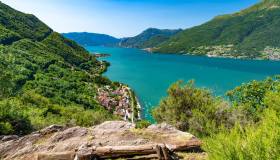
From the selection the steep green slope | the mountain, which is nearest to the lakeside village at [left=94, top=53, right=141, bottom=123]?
the mountain

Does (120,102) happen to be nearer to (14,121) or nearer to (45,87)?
(45,87)

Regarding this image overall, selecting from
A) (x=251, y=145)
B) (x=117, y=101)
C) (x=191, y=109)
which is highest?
(x=251, y=145)

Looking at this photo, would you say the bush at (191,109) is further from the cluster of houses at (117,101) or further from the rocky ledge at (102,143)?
the cluster of houses at (117,101)

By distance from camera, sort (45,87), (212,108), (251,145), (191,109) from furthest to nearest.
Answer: (45,87) < (191,109) < (212,108) < (251,145)

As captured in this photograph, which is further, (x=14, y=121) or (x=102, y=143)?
(x=14, y=121)

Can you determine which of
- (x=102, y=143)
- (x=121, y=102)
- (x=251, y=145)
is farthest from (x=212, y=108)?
(x=121, y=102)

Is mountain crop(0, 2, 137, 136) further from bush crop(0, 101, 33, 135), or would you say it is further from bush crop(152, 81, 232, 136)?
bush crop(0, 101, 33, 135)
